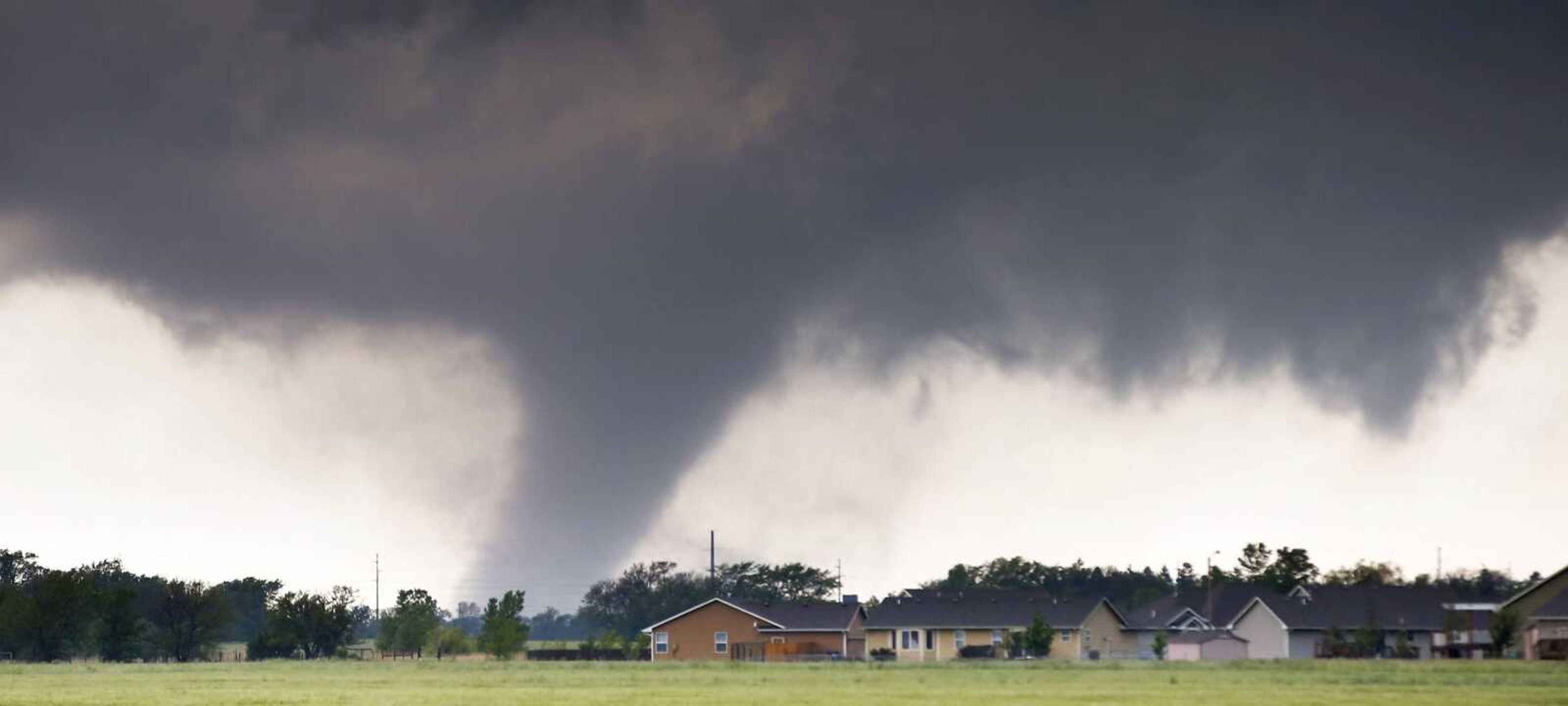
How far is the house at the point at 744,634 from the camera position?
409 feet

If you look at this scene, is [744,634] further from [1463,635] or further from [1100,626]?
[1463,635]

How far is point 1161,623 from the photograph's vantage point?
131 metres

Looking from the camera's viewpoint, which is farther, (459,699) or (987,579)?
(987,579)

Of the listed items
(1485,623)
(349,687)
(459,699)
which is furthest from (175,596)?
(1485,623)

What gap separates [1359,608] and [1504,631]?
2193 centimetres

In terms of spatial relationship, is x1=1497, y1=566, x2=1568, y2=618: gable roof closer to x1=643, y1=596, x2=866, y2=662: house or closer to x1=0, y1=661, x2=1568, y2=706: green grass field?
x1=0, y1=661, x2=1568, y2=706: green grass field

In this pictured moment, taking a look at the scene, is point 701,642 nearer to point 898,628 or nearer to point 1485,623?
point 898,628

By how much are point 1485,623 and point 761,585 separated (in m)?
95.6

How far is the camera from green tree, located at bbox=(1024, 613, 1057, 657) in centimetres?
10975

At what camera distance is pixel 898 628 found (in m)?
127

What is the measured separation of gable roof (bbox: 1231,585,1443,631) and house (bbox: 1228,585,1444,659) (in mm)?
63

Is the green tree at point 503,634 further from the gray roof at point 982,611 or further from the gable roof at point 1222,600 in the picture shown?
the gable roof at point 1222,600

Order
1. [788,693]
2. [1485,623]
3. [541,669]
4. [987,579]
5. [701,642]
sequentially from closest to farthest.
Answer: [788,693] → [541,669] → [1485,623] → [701,642] → [987,579]

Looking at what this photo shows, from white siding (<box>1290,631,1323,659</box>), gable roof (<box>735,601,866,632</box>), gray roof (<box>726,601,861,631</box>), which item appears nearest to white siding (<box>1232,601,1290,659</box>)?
white siding (<box>1290,631,1323,659</box>)
